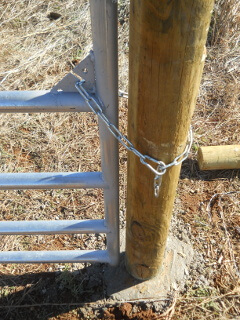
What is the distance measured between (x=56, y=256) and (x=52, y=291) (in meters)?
0.35

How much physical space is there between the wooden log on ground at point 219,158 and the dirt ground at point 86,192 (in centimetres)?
10

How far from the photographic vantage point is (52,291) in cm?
213

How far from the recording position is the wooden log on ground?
2.63 m

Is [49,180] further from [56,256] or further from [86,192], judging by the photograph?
[86,192]

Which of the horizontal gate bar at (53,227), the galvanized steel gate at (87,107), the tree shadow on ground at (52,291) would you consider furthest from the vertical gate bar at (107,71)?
the tree shadow on ground at (52,291)

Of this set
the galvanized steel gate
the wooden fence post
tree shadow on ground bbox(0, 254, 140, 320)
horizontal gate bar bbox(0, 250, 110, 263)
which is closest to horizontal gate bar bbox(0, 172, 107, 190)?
the galvanized steel gate

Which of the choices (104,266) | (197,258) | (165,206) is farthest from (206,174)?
(165,206)

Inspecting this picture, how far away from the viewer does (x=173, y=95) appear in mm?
1035

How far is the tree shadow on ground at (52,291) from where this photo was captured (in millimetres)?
2064

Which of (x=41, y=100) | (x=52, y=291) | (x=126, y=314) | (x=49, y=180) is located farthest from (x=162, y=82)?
(x=52, y=291)

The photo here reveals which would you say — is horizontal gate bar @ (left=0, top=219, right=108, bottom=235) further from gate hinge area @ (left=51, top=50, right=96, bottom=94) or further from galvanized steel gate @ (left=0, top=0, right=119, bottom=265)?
gate hinge area @ (left=51, top=50, right=96, bottom=94)

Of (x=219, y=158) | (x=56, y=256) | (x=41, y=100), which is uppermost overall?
(x=41, y=100)

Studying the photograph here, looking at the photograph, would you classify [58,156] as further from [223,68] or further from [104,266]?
[223,68]

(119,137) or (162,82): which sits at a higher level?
(162,82)
